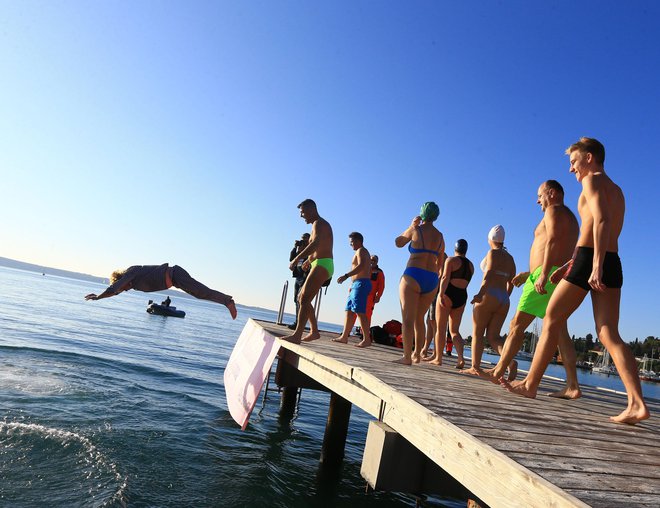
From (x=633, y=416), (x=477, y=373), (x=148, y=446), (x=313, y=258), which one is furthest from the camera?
(x=148, y=446)

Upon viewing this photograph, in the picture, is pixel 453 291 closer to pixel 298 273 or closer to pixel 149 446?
pixel 298 273

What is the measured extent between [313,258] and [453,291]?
2.52m

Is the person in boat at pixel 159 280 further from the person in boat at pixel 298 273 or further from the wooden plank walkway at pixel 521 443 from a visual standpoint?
the wooden plank walkway at pixel 521 443

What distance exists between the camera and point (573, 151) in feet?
13.6

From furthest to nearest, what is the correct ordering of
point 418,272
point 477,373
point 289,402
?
point 289,402 → point 477,373 → point 418,272

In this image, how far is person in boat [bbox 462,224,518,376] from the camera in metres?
6.29

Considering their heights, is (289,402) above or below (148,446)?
above

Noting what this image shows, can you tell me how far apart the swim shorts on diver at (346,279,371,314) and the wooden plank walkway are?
4.34 meters

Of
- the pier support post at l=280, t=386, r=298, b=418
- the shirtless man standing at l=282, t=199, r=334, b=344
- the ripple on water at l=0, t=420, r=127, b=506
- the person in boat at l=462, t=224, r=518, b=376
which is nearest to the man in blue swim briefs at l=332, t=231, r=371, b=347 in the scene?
the shirtless man standing at l=282, t=199, r=334, b=344

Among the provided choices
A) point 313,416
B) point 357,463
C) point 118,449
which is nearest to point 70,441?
point 118,449

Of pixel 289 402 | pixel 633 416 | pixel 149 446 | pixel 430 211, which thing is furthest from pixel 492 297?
pixel 289 402

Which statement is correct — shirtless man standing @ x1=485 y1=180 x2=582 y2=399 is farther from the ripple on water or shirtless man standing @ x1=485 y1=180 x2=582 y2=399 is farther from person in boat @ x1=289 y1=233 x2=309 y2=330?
person in boat @ x1=289 y1=233 x2=309 y2=330

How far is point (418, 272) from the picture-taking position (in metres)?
6.19

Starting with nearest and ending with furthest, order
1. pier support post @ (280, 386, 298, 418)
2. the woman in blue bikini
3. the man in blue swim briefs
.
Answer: the woman in blue bikini < the man in blue swim briefs < pier support post @ (280, 386, 298, 418)
